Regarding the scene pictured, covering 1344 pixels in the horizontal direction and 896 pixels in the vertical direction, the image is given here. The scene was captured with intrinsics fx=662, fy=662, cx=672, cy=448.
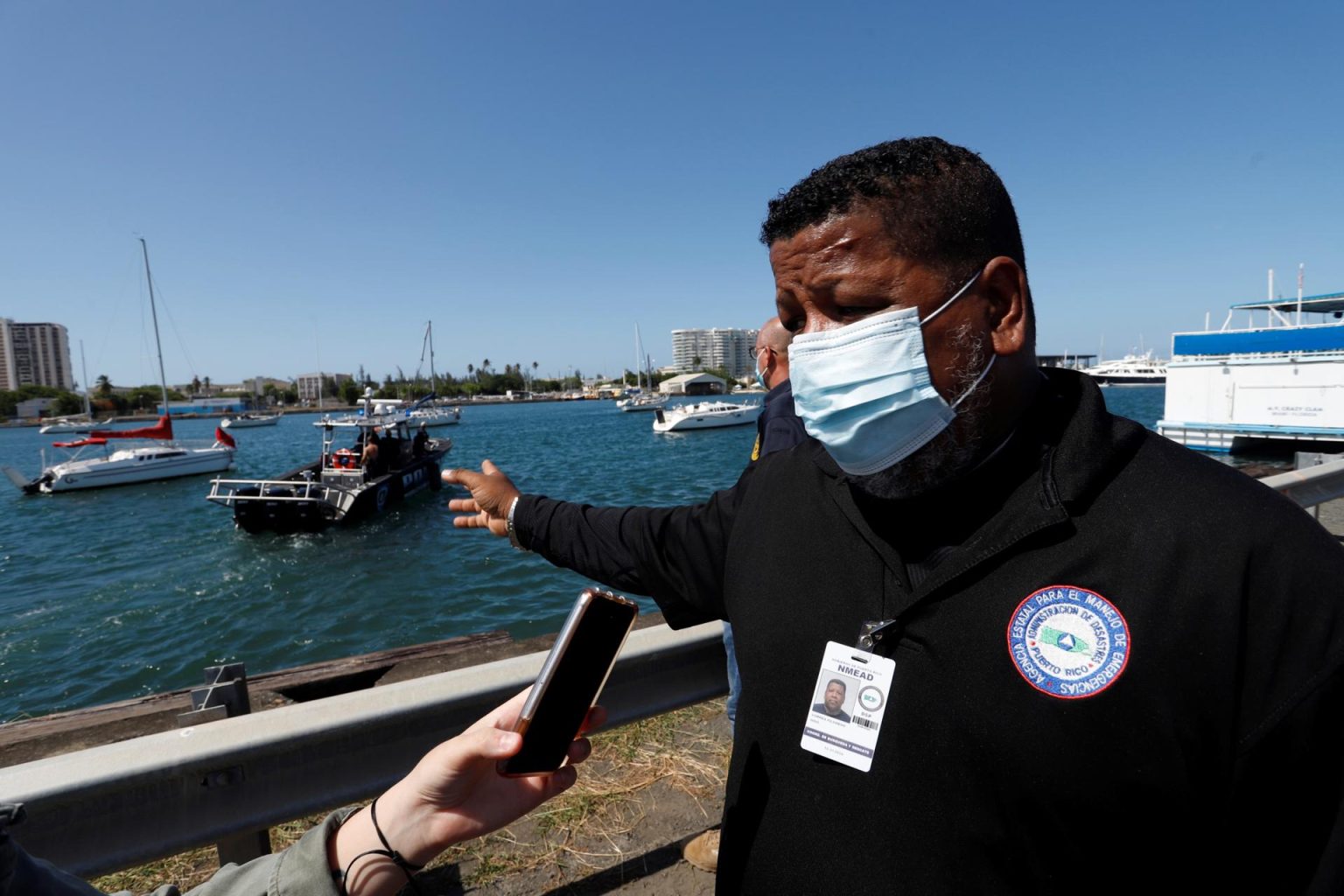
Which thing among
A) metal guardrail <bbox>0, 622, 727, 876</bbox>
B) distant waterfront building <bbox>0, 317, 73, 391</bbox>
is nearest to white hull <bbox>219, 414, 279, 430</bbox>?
distant waterfront building <bbox>0, 317, 73, 391</bbox>

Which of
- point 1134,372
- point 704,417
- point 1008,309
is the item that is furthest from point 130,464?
point 1134,372

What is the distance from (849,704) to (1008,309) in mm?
969

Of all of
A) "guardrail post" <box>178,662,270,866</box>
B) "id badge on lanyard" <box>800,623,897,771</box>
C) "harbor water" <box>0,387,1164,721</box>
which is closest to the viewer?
"id badge on lanyard" <box>800,623,897,771</box>

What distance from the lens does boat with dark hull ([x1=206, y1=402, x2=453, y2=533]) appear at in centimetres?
1973

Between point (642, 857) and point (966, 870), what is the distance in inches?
73.1

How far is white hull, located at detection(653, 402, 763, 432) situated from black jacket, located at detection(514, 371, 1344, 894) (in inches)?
2022

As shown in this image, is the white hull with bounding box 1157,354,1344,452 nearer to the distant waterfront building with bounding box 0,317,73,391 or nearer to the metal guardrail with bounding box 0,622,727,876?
the metal guardrail with bounding box 0,622,727,876

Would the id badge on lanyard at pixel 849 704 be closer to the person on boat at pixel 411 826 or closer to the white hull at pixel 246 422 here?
the person on boat at pixel 411 826

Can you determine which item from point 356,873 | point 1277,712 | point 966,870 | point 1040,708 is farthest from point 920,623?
point 356,873

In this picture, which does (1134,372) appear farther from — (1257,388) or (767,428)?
(767,428)

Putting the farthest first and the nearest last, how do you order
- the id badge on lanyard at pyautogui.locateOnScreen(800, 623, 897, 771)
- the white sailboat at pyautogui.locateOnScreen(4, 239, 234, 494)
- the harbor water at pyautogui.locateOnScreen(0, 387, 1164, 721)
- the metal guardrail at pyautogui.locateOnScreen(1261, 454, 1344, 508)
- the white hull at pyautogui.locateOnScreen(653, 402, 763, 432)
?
the white hull at pyautogui.locateOnScreen(653, 402, 763, 432) < the white sailboat at pyautogui.locateOnScreen(4, 239, 234, 494) < the harbor water at pyautogui.locateOnScreen(0, 387, 1164, 721) < the metal guardrail at pyautogui.locateOnScreen(1261, 454, 1344, 508) < the id badge on lanyard at pyautogui.locateOnScreen(800, 623, 897, 771)

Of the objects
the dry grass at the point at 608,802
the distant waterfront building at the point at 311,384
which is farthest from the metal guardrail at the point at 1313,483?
the distant waterfront building at the point at 311,384

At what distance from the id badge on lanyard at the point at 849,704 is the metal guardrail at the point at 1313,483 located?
4692mm

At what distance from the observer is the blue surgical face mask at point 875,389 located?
5.10 ft
